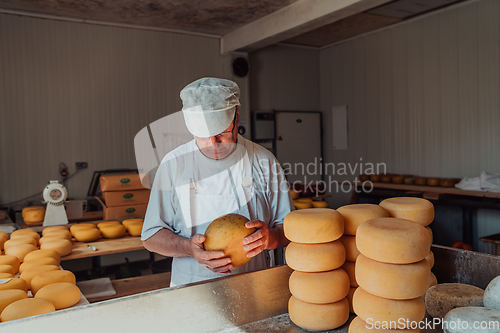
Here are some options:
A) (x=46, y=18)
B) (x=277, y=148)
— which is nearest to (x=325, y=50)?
(x=277, y=148)

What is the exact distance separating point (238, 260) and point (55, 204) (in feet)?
8.55

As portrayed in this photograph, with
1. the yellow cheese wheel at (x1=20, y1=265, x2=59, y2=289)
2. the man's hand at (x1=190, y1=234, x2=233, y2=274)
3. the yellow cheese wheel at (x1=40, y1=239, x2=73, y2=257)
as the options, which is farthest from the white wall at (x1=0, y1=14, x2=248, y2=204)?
the man's hand at (x1=190, y1=234, x2=233, y2=274)

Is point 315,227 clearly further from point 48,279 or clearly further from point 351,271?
point 48,279

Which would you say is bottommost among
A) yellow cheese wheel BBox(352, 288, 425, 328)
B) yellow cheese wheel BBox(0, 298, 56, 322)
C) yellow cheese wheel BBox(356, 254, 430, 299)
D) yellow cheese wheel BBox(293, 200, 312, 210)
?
yellow cheese wheel BBox(293, 200, 312, 210)

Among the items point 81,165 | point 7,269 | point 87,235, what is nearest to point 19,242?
point 87,235

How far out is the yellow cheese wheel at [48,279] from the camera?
1.60 metres

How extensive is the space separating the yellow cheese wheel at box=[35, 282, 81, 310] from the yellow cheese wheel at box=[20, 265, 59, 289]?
0.23 meters

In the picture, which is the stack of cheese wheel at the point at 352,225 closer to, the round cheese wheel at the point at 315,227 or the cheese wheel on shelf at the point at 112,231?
the round cheese wheel at the point at 315,227

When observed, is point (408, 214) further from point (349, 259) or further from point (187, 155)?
point (187, 155)

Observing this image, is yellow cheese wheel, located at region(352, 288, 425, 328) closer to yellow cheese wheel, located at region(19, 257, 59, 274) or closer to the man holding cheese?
the man holding cheese

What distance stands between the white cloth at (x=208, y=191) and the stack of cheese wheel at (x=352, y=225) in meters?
0.64

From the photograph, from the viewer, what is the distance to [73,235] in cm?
284

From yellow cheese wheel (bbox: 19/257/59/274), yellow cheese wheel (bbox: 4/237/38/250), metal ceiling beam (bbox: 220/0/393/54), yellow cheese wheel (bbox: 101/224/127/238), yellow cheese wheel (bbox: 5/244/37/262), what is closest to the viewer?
yellow cheese wheel (bbox: 19/257/59/274)

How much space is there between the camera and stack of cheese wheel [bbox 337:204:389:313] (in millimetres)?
997
